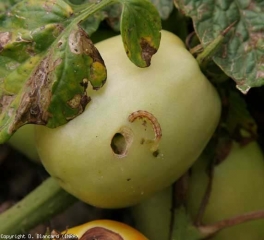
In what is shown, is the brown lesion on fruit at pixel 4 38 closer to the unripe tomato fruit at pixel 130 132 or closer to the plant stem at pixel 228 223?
the unripe tomato fruit at pixel 130 132

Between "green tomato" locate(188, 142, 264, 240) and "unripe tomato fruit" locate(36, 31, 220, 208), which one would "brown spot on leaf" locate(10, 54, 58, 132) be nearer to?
"unripe tomato fruit" locate(36, 31, 220, 208)

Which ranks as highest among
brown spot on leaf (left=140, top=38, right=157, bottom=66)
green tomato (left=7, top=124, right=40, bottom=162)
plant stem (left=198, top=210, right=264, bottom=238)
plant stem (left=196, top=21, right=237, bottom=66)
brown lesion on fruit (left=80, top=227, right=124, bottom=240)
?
brown spot on leaf (left=140, top=38, right=157, bottom=66)

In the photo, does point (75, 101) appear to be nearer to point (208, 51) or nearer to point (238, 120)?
point (208, 51)

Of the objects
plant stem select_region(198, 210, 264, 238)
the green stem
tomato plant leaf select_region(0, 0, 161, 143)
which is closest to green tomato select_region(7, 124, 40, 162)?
the green stem

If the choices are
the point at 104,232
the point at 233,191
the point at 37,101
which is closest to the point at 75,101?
the point at 37,101

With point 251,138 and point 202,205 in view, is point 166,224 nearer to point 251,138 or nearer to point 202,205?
point 202,205

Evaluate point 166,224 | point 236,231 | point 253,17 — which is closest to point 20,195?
point 166,224

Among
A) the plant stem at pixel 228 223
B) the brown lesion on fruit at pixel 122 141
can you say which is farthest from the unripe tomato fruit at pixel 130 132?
the plant stem at pixel 228 223
